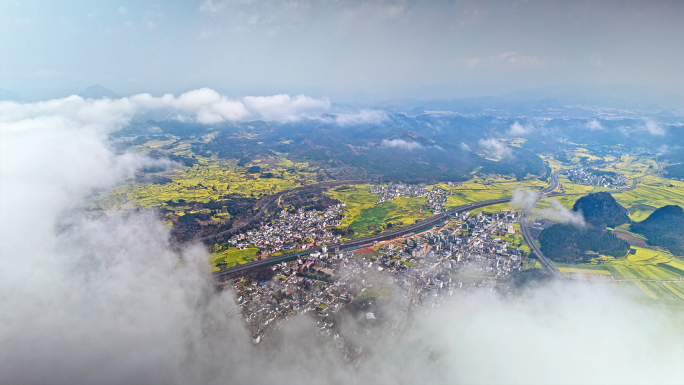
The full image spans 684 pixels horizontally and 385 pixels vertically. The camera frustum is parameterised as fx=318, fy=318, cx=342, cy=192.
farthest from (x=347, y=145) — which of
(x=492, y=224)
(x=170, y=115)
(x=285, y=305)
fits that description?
(x=170, y=115)

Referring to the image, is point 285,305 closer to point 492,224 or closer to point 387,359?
point 387,359

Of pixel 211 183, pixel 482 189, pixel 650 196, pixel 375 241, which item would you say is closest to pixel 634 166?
pixel 650 196

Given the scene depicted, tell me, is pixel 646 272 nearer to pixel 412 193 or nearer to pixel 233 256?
pixel 412 193

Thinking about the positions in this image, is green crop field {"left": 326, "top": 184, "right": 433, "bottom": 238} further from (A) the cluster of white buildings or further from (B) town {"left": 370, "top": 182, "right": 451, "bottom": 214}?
(A) the cluster of white buildings

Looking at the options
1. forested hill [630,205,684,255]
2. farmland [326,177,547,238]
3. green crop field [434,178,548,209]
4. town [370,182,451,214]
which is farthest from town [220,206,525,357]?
green crop field [434,178,548,209]

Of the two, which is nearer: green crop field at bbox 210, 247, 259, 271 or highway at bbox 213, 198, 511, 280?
highway at bbox 213, 198, 511, 280
